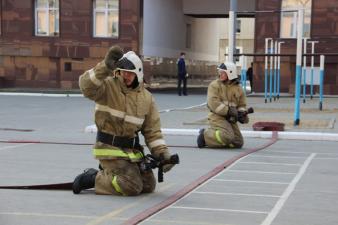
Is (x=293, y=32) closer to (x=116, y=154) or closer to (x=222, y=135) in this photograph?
(x=222, y=135)

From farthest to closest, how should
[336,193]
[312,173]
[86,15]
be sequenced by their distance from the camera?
[86,15] < [312,173] < [336,193]

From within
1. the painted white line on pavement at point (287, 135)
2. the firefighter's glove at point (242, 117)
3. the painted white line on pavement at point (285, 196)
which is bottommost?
the painted white line on pavement at point (287, 135)

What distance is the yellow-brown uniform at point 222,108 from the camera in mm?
11414

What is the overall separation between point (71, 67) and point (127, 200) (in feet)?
89.8

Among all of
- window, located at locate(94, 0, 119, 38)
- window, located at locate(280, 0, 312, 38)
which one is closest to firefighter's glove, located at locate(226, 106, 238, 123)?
window, located at locate(280, 0, 312, 38)

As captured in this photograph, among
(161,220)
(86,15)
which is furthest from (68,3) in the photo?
(161,220)

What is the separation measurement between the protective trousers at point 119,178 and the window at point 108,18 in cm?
2632

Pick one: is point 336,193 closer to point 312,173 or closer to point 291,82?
point 312,173

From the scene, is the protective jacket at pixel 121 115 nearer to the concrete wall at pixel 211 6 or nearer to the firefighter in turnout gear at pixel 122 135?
the firefighter in turnout gear at pixel 122 135

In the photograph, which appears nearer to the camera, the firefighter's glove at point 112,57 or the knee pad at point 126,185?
the firefighter's glove at point 112,57

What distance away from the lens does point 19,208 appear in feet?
21.1

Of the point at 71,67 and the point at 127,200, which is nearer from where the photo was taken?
the point at 127,200

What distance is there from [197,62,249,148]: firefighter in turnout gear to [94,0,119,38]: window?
22032 millimetres

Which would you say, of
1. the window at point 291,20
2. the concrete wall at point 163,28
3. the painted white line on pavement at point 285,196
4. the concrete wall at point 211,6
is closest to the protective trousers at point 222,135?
the painted white line on pavement at point 285,196
